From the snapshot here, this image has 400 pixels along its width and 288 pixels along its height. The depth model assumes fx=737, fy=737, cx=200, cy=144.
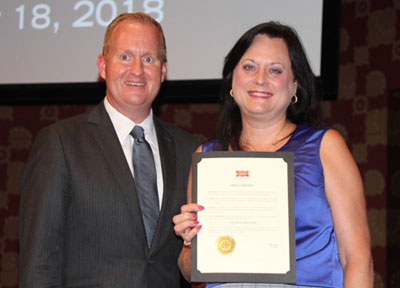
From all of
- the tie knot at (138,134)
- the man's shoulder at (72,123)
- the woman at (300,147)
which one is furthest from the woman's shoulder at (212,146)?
the man's shoulder at (72,123)

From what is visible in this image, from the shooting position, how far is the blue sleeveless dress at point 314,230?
2.34 metres

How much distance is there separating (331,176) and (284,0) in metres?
1.89

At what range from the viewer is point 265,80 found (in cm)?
246

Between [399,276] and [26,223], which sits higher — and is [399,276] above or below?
below

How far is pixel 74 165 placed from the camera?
2.65m

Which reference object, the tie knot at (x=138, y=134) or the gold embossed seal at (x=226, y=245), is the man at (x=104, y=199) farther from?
A: the gold embossed seal at (x=226, y=245)

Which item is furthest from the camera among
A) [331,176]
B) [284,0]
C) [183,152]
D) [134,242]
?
[284,0]

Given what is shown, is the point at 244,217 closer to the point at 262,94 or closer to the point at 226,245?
the point at 226,245

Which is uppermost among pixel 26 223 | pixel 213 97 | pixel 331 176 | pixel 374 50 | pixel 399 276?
pixel 374 50

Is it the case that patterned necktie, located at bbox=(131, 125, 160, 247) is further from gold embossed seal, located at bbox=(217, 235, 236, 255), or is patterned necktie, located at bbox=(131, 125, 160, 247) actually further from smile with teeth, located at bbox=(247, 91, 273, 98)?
smile with teeth, located at bbox=(247, 91, 273, 98)

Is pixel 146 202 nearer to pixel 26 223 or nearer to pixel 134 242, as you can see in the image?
pixel 134 242

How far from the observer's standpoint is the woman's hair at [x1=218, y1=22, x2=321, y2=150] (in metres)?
2.53

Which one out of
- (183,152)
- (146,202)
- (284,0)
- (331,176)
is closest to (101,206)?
(146,202)

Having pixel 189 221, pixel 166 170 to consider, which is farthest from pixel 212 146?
pixel 189 221
